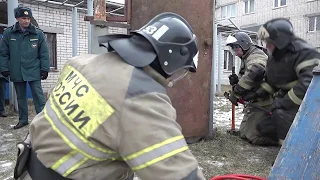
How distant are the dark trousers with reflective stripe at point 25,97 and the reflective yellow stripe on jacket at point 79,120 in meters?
3.71

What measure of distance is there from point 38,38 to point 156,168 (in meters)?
4.28

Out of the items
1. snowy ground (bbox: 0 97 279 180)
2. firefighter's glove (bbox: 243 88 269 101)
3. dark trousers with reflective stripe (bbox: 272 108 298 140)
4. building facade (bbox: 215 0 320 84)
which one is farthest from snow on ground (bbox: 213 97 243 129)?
building facade (bbox: 215 0 320 84)

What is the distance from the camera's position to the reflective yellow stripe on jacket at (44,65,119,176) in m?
1.16

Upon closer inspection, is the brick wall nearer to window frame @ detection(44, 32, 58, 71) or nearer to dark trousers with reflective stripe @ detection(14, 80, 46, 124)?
window frame @ detection(44, 32, 58, 71)

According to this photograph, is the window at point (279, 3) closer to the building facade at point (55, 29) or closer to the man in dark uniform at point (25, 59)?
the building facade at point (55, 29)

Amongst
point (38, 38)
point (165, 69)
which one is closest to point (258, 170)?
point (165, 69)

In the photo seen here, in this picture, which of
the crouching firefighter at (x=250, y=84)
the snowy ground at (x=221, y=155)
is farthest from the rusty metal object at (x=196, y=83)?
the crouching firefighter at (x=250, y=84)

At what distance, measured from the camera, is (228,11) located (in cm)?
2647

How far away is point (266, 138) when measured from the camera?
4387mm

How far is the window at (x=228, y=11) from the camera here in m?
25.9

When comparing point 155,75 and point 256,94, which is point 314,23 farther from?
point 155,75

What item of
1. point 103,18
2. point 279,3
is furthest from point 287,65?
point 279,3

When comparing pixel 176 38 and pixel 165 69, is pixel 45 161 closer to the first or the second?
pixel 165 69

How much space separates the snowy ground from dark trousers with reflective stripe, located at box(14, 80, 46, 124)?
0.25 metres
